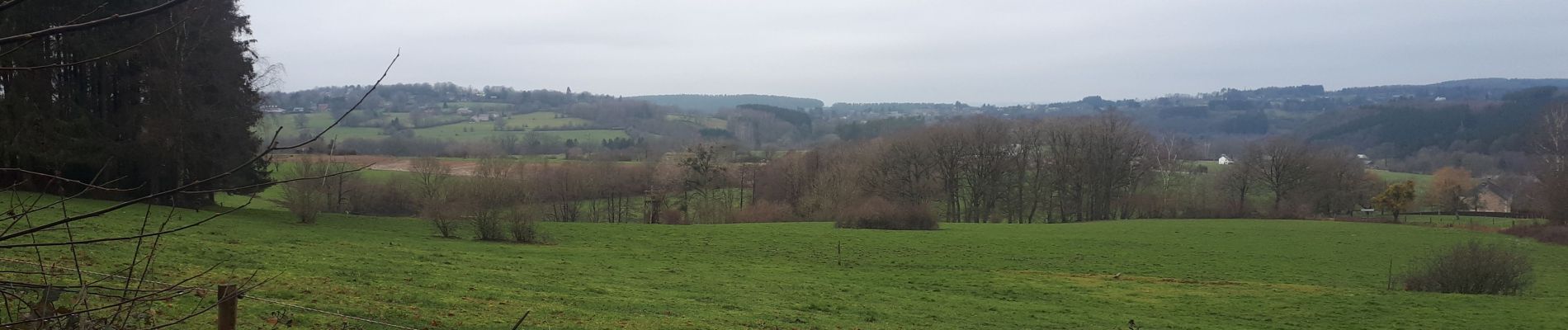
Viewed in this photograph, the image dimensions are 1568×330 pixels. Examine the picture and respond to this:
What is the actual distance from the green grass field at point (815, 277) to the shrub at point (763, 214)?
1002 cm

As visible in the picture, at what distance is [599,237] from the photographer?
3138 centimetres

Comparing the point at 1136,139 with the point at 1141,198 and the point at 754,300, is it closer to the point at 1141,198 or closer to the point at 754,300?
the point at 1141,198

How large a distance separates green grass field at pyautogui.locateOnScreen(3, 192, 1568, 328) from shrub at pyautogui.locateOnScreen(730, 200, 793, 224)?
10.0 m

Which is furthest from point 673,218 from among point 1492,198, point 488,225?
point 1492,198

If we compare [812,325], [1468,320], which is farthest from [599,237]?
[1468,320]

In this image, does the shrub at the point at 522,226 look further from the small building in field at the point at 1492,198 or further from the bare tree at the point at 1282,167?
the small building in field at the point at 1492,198

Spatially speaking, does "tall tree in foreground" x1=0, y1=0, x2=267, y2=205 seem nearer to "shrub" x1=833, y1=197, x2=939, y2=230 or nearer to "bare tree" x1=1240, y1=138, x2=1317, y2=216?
"shrub" x1=833, y1=197, x2=939, y2=230

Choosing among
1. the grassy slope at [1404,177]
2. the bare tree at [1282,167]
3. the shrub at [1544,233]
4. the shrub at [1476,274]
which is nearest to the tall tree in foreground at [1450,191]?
the grassy slope at [1404,177]

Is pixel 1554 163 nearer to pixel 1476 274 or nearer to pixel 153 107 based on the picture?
pixel 1476 274

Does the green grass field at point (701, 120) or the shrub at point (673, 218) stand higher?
the green grass field at point (701, 120)

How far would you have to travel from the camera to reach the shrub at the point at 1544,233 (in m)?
38.8

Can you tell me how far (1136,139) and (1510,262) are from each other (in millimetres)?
38073

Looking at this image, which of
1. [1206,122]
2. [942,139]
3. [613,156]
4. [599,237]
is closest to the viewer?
[599,237]

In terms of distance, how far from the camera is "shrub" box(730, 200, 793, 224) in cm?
4778
